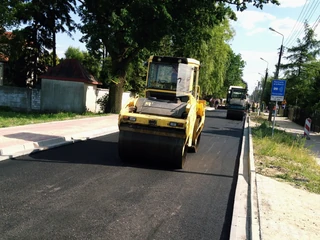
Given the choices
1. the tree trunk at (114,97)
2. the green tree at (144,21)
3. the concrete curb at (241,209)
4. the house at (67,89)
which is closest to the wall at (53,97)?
the house at (67,89)

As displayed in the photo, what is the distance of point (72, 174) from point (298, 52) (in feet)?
124

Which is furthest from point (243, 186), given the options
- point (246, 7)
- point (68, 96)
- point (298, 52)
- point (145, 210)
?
point (298, 52)

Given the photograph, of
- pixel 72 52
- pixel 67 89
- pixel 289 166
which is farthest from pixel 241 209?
pixel 72 52

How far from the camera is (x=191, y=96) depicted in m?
9.19

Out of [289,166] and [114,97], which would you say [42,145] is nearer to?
[289,166]

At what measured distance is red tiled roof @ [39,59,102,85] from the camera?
23.9 m

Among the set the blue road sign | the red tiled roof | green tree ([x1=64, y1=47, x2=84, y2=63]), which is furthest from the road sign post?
green tree ([x1=64, y1=47, x2=84, y2=63])

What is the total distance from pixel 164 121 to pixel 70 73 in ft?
59.5

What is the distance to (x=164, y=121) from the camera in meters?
7.75

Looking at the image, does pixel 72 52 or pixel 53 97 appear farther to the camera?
pixel 72 52

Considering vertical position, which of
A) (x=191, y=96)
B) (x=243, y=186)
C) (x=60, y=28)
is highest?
(x=60, y=28)

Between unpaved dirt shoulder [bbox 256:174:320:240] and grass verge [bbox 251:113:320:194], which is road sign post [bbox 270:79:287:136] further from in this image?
unpaved dirt shoulder [bbox 256:174:320:240]

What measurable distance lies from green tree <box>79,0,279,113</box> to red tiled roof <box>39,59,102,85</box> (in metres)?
2.74

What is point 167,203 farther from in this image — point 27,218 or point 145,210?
point 27,218
